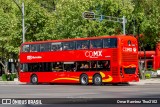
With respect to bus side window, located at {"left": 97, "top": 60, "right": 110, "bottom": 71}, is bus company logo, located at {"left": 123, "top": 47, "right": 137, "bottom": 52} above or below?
above

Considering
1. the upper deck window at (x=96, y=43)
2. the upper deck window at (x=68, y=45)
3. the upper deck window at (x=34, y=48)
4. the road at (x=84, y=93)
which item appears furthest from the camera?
the upper deck window at (x=34, y=48)

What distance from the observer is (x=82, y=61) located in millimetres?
37781

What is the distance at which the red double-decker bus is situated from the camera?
1409 inches

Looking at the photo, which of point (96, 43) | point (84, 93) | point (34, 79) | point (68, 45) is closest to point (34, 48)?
point (34, 79)

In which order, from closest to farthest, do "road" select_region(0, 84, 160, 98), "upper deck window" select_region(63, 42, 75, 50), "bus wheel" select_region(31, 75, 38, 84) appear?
1. "road" select_region(0, 84, 160, 98)
2. "upper deck window" select_region(63, 42, 75, 50)
3. "bus wheel" select_region(31, 75, 38, 84)

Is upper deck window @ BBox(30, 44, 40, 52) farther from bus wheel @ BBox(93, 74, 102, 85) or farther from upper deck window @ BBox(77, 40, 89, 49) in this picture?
bus wheel @ BBox(93, 74, 102, 85)

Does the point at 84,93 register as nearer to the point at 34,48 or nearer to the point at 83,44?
the point at 83,44

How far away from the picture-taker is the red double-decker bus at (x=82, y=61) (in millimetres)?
35781

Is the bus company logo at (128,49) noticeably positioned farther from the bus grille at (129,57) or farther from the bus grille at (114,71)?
the bus grille at (114,71)

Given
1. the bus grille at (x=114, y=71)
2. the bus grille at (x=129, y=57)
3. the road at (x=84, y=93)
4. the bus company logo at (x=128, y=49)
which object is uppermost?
the bus company logo at (x=128, y=49)

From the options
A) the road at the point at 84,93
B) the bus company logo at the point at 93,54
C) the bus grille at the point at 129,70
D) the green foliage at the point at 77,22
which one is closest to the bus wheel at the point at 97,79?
the bus company logo at the point at 93,54

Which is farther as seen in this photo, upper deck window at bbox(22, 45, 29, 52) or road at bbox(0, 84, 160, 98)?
upper deck window at bbox(22, 45, 29, 52)

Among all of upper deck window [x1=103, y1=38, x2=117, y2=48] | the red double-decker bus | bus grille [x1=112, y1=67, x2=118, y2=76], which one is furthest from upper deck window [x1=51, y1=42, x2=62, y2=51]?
bus grille [x1=112, y1=67, x2=118, y2=76]

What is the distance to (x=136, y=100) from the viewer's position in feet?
44.2
